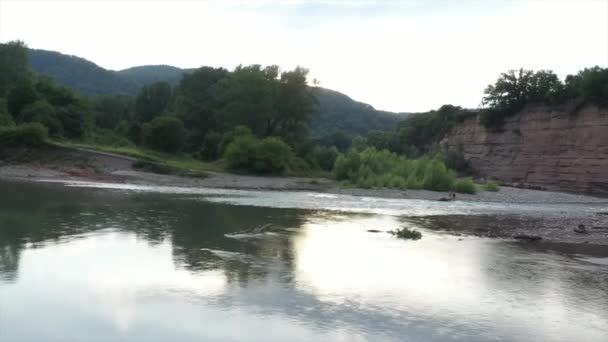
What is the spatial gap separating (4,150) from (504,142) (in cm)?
5534

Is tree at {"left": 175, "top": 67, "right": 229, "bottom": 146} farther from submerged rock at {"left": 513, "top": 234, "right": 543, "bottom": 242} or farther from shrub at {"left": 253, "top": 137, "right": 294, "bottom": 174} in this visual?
submerged rock at {"left": 513, "top": 234, "right": 543, "bottom": 242}

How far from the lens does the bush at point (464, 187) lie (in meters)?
53.4

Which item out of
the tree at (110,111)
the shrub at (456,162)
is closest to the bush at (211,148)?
the shrub at (456,162)

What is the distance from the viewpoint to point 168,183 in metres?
47.4

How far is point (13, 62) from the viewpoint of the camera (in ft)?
262

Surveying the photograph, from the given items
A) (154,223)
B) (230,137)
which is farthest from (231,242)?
(230,137)

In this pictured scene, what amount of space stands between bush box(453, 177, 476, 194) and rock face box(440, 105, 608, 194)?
13.7 m

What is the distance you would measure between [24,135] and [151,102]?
53.3m

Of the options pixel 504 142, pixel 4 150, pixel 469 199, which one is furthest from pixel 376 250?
pixel 504 142

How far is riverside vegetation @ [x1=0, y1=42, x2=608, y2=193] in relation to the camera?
2224 inches

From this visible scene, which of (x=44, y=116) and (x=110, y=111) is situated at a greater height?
(x=110, y=111)

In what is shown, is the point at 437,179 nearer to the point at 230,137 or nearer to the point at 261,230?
the point at 230,137

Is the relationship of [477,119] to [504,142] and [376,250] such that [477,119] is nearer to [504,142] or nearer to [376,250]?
[504,142]

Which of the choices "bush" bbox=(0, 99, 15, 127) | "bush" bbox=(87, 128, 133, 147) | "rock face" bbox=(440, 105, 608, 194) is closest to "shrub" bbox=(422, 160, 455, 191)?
"rock face" bbox=(440, 105, 608, 194)
